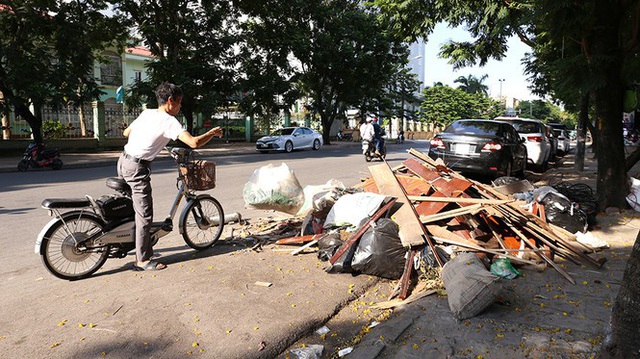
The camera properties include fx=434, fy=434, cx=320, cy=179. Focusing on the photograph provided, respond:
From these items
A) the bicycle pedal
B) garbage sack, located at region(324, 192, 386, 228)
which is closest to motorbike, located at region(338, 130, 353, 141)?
garbage sack, located at region(324, 192, 386, 228)

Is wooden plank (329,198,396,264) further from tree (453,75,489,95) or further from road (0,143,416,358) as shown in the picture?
tree (453,75,489,95)

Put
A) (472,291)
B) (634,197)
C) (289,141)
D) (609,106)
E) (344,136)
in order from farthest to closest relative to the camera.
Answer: (344,136)
(289,141)
(634,197)
(609,106)
(472,291)

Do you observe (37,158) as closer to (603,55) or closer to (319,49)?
(603,55)

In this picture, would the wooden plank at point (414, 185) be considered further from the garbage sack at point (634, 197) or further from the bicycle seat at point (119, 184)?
the garbage sack at point (634, 197)

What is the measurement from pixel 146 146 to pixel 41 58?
17355 millimetres

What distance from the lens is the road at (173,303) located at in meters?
3.00

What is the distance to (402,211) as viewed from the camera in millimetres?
5004

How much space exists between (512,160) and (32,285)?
32.1 feet

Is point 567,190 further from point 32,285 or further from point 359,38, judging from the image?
point 359,38

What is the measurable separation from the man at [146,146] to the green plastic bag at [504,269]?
10.0 ft

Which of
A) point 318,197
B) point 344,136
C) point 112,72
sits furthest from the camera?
point 344,136

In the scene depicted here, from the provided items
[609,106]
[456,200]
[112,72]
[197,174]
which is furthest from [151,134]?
[112,72]

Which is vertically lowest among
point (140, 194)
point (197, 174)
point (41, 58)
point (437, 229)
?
point (437, 229)

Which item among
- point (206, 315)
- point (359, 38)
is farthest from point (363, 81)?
point (206, 315)
